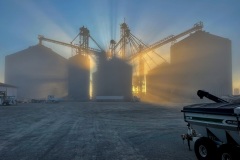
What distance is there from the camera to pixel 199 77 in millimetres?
87438

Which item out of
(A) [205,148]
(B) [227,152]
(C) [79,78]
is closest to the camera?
(B) [227,152]

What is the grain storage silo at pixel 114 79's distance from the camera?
87.6 meters

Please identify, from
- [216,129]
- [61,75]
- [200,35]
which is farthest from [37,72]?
[216,129]

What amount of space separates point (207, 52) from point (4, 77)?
256 ft

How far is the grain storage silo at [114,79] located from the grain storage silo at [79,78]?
3.65m

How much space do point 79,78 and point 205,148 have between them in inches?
3262

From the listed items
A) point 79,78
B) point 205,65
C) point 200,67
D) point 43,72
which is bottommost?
point 79,78

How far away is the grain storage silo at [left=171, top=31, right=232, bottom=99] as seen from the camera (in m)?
86.2

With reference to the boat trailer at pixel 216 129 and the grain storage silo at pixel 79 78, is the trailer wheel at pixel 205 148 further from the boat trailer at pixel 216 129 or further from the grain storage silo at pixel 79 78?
the grain storage silo at pixel 79 78

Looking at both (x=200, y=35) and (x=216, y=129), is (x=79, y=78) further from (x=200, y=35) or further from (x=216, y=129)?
(x=216, y=129)

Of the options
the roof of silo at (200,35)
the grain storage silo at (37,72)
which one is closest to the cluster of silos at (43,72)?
the grain storage silo at (37,72)

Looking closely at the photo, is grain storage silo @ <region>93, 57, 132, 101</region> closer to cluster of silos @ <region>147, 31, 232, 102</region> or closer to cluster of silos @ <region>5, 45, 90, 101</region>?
cluster of silos @ <region>5, 45, 90, 101</region>

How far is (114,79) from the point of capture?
87.9m

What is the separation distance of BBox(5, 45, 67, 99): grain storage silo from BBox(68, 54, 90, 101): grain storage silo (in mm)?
14745
